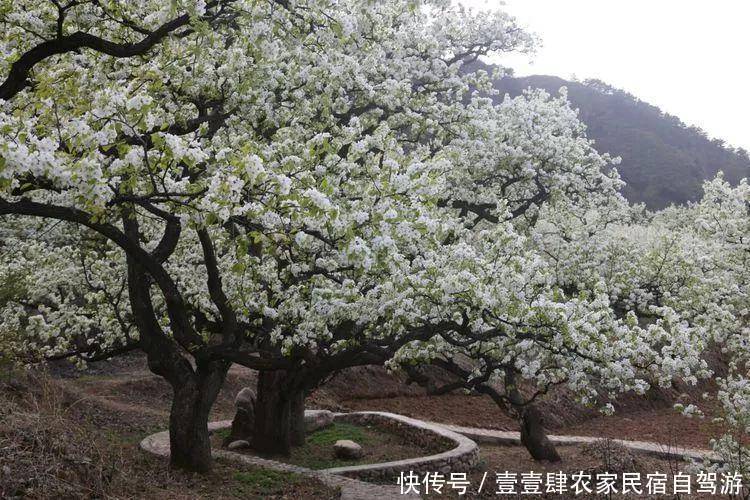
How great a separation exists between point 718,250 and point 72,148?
14.2 m

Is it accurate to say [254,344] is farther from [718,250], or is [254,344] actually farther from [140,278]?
[718,250]

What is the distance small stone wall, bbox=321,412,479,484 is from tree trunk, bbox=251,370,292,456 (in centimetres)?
170

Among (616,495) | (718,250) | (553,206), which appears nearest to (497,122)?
(553,206)

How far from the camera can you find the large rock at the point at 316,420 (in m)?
18.0

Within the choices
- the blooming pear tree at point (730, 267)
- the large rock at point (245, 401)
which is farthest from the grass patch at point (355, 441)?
the blooming pear tree at point (730, 267)

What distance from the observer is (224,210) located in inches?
238

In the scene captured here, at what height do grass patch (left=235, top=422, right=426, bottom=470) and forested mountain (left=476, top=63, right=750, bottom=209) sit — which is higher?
forested mountain (left=476, top=63, right=750, bottom=209)

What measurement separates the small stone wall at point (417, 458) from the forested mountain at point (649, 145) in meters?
69.4

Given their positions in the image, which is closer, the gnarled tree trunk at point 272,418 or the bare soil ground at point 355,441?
the gnarled tree trunk at point 272,418

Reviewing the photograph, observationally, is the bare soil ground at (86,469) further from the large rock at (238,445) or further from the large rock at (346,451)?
the large rock at (346,451)

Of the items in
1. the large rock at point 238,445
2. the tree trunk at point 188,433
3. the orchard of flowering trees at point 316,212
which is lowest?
the large rock at point 238,445

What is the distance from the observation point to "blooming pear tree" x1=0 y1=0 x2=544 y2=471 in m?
6.70

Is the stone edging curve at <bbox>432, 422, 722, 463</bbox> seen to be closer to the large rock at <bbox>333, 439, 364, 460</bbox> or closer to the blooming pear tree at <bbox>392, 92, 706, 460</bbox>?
the blooming pear tree at <bbox>392, 92, 706, 460</bbox>

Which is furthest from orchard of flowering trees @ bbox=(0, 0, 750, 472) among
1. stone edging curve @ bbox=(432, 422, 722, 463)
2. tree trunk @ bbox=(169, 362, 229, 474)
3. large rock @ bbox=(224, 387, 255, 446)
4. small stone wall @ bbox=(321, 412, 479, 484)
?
stone edging curve @ bbox=(432, 422, 722, 463)
